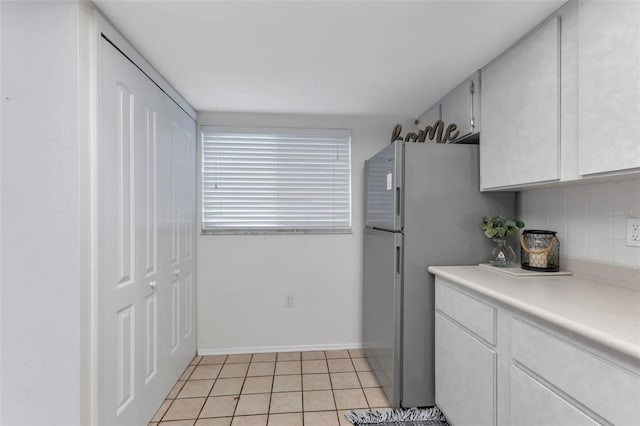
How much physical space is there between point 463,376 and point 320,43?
1.88m

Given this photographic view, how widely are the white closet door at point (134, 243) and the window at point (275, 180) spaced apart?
1.91ft

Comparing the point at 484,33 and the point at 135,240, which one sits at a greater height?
the point at 484,33

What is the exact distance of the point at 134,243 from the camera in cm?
160

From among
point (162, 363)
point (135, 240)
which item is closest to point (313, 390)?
point (162, 363)

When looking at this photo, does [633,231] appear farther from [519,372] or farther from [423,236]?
[423,236]

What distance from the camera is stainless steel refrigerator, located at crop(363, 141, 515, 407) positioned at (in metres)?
1.87

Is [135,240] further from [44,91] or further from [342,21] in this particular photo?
[342,21]

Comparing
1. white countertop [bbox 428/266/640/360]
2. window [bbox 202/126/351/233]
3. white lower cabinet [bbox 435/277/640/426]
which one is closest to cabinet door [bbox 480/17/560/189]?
white countertop [bbox 428/266/640/360]

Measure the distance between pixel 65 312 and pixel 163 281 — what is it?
2.58ft

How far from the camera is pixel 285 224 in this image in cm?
277

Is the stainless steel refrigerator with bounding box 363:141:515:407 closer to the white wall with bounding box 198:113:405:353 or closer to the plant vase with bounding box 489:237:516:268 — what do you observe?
the plant vase with bounding box 489:237:516:268

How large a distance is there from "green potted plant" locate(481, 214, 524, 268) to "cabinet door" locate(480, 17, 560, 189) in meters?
0.23

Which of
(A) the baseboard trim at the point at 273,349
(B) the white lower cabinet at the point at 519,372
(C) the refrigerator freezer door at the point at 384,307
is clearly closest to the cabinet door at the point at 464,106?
(C) the refrigerator freezer door at the point at 384,307

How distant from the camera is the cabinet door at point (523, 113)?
1.35 meters
